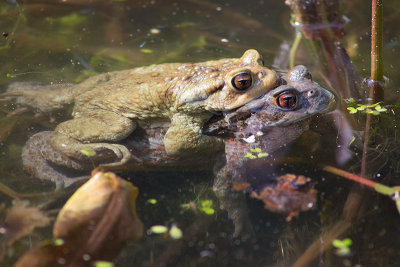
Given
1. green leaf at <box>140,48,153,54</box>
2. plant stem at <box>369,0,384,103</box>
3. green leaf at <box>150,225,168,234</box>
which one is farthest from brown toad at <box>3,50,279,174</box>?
green leaf at <box>140,48,153,54</box>

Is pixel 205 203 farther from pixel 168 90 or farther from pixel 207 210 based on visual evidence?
pixel 168 90

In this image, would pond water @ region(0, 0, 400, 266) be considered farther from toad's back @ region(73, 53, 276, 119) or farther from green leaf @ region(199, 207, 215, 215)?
toad's back @ region(73, 53, 276, 119)

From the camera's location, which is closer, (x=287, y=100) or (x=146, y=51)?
(x=287, y=100)

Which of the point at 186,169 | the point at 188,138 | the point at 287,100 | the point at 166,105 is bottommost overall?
the point at 186,169

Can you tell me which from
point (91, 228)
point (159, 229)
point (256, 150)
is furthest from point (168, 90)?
point (91, 228)

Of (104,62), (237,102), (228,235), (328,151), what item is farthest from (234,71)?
(104,62)

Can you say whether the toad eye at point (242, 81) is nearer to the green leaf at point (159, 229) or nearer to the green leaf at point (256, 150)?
the green leaf at point (256, 150)

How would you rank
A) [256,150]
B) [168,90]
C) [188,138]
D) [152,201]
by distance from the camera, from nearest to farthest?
[152,201], [256,150], [188,138], [168,90]
